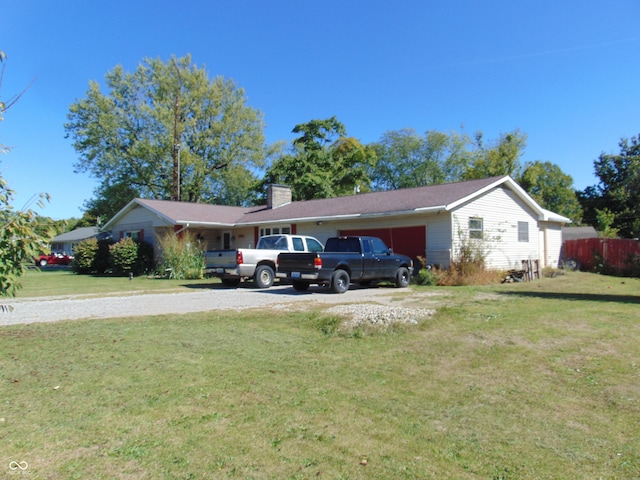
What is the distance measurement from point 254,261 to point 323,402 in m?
11.9

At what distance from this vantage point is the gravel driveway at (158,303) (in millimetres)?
10060

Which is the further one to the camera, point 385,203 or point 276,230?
point 276,230

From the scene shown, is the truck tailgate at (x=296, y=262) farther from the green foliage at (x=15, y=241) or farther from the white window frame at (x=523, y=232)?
the white window frame at (x=523, y=232)

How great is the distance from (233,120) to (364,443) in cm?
4654

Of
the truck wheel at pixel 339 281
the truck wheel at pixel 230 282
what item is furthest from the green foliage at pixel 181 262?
the truck wheel at pixel 339 281

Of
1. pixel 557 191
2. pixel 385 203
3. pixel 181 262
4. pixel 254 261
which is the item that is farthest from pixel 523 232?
pixel 557 191

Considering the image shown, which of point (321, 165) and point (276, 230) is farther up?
point (321, 165)

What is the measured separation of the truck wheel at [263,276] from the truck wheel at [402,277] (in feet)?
15.1

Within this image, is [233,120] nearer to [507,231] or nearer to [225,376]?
[507,231]

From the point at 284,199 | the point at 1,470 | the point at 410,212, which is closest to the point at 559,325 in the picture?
the point at 1,470

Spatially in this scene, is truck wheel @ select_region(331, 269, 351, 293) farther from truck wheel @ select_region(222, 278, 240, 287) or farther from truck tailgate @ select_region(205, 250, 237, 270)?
truck wheel @ select_region(222, 278, 240, 287)

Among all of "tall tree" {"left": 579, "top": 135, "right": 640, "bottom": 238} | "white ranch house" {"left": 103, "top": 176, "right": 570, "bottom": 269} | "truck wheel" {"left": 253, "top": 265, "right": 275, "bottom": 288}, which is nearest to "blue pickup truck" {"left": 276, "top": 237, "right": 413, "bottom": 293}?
"truck wheel" {"left": 253, "top": 265, "right": 275, "bottom": 288}

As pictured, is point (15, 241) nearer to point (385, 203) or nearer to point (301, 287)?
point (301, 287)

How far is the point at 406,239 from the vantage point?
63.6 feet
